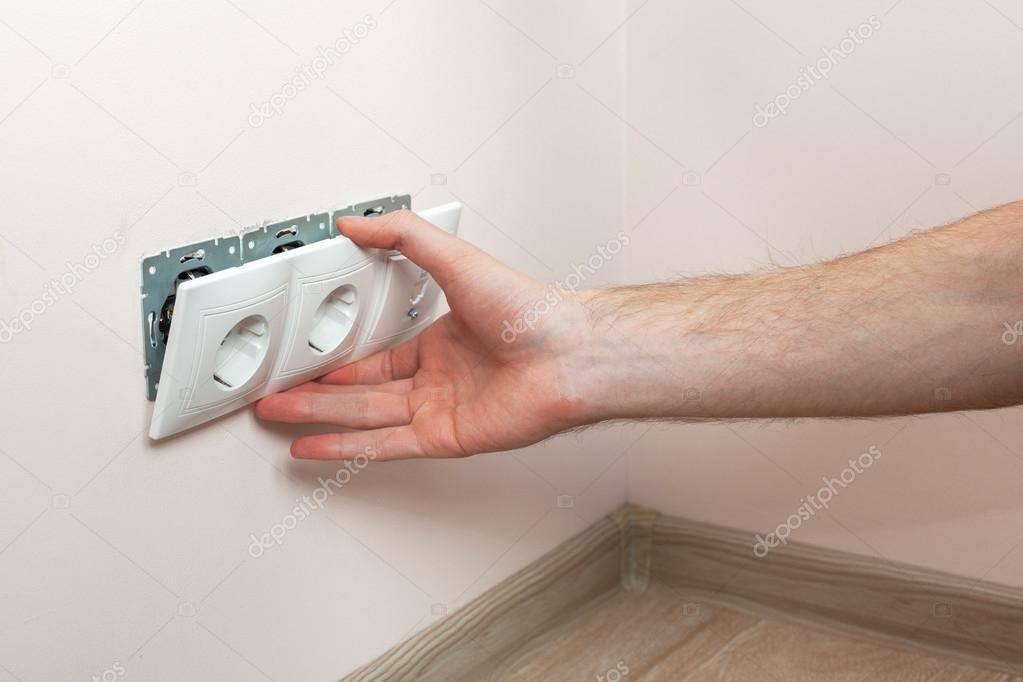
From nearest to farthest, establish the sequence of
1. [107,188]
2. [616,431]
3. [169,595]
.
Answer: [107,188] < [169,595] < [616,431]

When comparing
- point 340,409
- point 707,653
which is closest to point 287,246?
point 340,409

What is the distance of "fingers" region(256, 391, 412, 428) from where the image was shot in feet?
2.87

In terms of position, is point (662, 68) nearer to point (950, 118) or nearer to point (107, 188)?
point (950, 118)

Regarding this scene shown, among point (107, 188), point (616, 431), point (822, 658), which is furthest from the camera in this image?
point (616, 431)

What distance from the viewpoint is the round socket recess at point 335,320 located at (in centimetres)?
90

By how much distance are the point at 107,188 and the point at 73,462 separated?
0.60 feet

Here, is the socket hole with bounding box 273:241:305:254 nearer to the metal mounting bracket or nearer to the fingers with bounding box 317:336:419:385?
the metal mounting bracket

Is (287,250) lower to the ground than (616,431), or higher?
higher

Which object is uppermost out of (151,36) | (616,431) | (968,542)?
(151,36)

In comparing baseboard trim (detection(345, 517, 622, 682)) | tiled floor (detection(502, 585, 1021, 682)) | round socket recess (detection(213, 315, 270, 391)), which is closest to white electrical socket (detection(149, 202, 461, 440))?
round socket recess (detection(213, 315, 270, 391))

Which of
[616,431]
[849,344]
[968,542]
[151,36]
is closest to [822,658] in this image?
[968,542]

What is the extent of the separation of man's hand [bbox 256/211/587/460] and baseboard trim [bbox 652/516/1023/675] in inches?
19.7

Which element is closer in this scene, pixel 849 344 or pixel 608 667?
pixel 849 344

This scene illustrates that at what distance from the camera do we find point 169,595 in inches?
32.4
